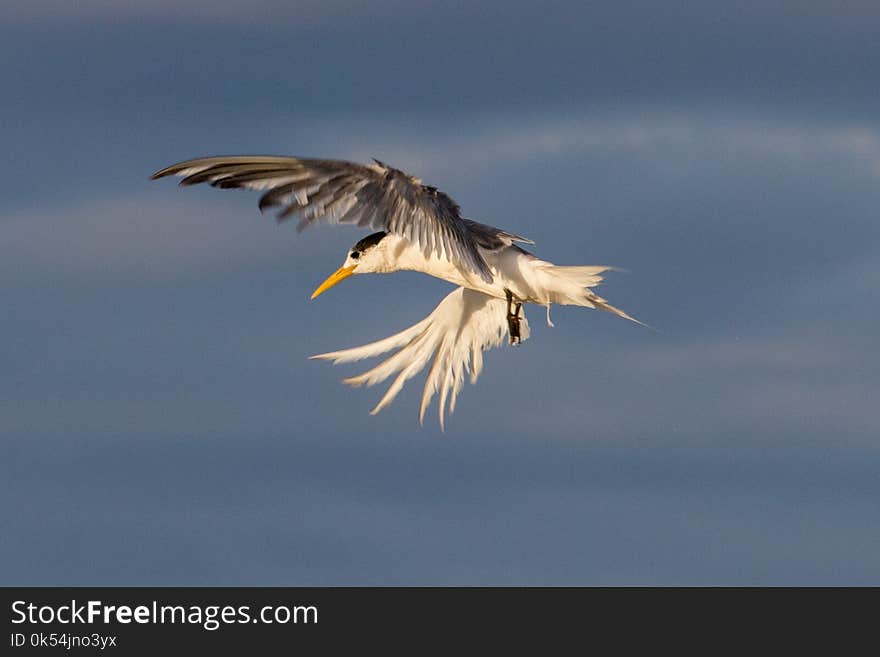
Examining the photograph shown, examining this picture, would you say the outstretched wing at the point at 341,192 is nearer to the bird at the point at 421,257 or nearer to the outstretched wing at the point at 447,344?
the bird at the point at 421,257

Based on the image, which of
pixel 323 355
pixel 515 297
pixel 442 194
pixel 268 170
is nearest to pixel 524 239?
pixel 515 297

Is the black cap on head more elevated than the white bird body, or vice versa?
the black cap on head

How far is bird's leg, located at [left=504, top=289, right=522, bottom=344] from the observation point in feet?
86.8

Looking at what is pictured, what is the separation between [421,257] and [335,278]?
222cm

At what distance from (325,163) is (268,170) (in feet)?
2.85

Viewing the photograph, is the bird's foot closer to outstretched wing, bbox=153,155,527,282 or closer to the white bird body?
the white bird body

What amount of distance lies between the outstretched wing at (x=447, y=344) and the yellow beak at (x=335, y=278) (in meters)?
1.76

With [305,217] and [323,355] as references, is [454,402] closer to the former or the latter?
[323,355]

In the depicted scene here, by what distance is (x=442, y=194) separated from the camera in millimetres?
22672

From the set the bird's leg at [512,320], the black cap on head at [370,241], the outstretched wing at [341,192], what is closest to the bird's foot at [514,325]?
the bird's leg at [512,320]

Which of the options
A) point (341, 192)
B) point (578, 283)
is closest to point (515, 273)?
point (578, 283)

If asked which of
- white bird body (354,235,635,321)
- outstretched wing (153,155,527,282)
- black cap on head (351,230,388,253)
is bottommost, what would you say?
outstretched wing (153,155,527,282)

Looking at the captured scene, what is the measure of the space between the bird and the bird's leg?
0.08 ft

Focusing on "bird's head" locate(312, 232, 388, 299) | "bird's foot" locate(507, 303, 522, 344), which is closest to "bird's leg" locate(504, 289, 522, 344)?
"bird's foot" locate(507, 303, 522, 344)
